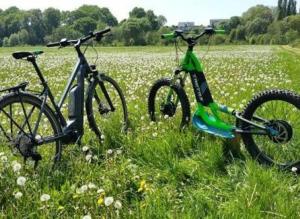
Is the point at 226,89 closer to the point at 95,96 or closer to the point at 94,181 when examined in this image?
the point at 95,96

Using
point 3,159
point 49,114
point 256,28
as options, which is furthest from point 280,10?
point 3,159

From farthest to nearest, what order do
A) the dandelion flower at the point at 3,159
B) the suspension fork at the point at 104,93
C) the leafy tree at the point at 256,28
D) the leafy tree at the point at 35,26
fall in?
the leafy tree at the point at 35,26 → the leafy tree at the point at 256,28 → the suspension fork at the point at 104,93 → the dandelion flower at the point at 3,159

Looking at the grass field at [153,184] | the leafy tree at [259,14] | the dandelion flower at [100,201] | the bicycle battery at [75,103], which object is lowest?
the leafy tree at [259,14]

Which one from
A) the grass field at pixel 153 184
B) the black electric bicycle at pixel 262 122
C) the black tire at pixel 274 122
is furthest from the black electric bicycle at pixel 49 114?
the black tire at pixel 274 122

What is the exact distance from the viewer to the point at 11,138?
5426 mm

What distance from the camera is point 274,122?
226 inches

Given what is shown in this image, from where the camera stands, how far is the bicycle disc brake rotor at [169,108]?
753 cm

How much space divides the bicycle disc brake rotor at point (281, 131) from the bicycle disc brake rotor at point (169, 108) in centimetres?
214

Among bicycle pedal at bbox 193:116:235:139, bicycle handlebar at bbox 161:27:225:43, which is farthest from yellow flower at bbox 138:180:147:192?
bicycle handlebar at bbox 161:27:225:43

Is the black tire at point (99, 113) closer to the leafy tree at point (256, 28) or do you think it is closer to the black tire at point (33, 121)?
the black tire at point (33, 121)

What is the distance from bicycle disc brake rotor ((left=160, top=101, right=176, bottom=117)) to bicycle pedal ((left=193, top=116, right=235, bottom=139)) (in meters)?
0.85

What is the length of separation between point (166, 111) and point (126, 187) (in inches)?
112

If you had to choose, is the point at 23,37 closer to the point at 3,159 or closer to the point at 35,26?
the point at 35,26

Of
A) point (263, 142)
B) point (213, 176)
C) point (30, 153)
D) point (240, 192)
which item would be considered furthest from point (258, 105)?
point (30, 153)
